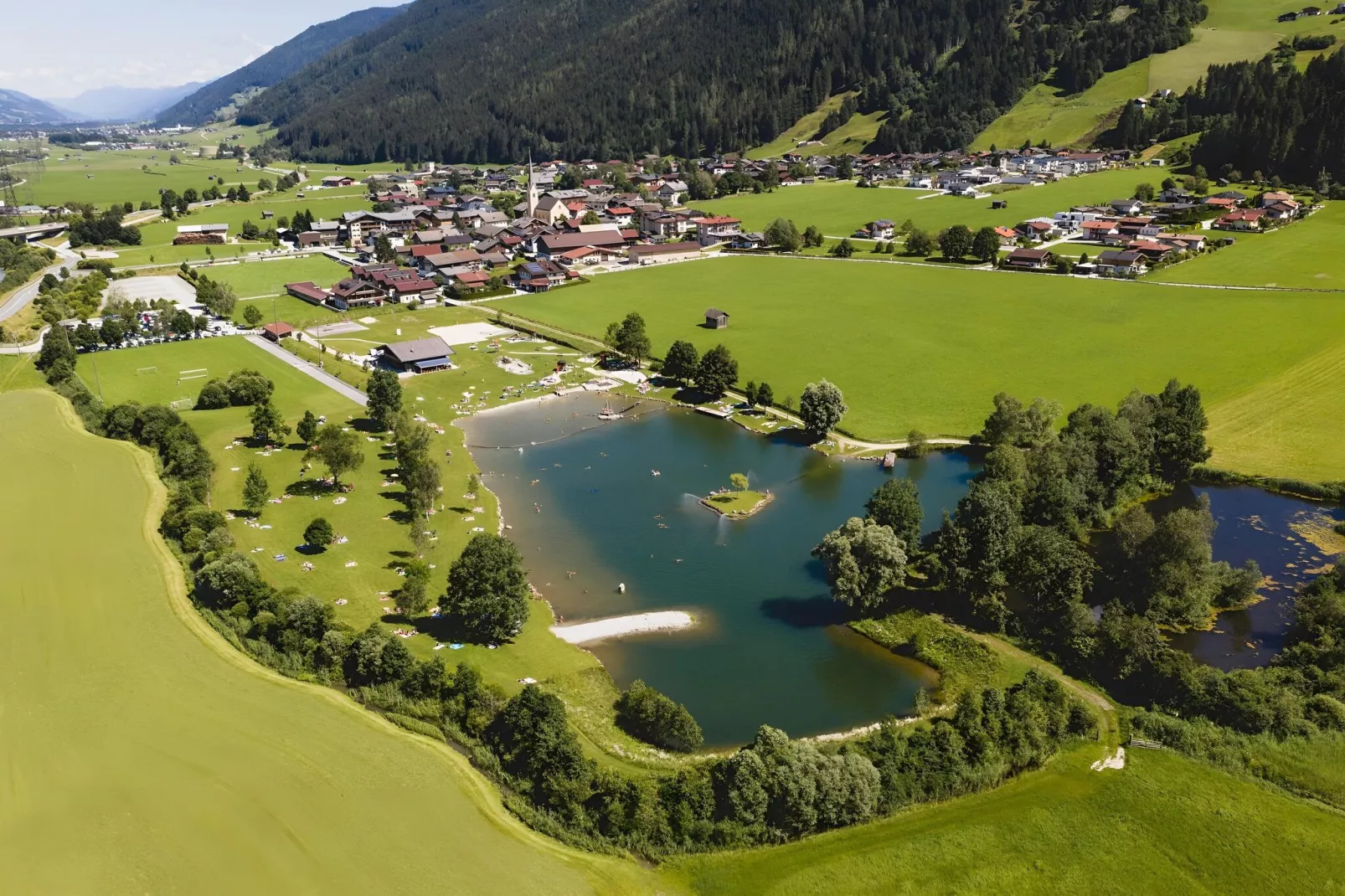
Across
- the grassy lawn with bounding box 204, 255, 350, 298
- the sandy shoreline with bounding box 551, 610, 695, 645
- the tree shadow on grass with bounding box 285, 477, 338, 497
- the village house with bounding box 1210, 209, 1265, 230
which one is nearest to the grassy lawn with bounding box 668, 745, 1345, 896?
the sandy shoreline with bounding box 551, 610, 695, 645

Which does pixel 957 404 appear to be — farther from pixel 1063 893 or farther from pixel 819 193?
pixel 819 193

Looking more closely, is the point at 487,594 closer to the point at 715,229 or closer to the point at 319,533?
the point at 319,533

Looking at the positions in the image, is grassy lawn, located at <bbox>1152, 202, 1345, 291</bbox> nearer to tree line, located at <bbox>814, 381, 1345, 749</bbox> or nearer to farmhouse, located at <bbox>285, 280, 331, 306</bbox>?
tree line, located at <bbox>814, 381, 1345, 749</bbox>

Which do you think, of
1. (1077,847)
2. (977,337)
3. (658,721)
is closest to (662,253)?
(977,337)

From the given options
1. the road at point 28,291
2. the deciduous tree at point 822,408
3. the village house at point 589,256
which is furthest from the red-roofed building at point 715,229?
the road at point 28,291

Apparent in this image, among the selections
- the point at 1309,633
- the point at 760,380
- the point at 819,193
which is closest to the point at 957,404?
the point at 760,380

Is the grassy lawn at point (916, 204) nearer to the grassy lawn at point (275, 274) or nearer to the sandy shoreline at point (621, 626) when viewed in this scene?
the grassy lawn at point (275, 274)
